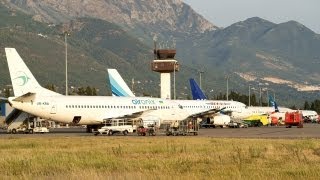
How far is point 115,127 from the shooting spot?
76938 millimetres

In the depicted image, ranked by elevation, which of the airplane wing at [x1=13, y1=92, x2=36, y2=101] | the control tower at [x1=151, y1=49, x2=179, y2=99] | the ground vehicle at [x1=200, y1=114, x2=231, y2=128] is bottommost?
the ground vehicle at [x1=200, y1=114, x2=231, y2=128]

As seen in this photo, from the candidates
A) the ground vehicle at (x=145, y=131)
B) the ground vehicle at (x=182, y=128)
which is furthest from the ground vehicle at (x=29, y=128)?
the ground vehicle at (x=182, y=128)

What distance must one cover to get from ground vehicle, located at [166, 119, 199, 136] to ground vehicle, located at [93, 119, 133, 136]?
4547mm

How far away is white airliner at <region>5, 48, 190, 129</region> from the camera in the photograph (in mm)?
74250

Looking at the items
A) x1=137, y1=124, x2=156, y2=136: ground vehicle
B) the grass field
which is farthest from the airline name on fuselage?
the grass field

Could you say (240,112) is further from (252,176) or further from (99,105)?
(252,176)

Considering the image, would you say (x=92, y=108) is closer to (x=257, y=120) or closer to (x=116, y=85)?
(x=116, y=85)

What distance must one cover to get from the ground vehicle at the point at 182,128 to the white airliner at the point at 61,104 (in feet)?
23.6

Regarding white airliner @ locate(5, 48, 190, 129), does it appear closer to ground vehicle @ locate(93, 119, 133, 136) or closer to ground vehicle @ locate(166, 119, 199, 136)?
ground vehicle @ locate(93, 119, 133, 136)

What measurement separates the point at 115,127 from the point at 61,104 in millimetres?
6219

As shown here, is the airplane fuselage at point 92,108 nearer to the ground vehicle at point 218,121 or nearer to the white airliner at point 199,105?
the white airliner at point 199,105

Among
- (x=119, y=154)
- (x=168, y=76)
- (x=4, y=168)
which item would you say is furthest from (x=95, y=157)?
(x=168, y=76)

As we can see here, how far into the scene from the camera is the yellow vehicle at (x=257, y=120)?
123 metres

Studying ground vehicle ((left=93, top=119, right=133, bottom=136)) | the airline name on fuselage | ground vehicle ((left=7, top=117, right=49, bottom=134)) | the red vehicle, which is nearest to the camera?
ground vehicle ((left=93, top=119, right=133, bottom=136))
